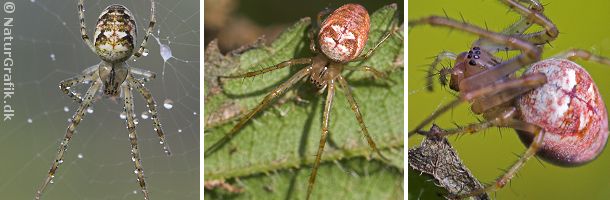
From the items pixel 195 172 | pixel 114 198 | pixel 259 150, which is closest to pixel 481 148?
pixel 259 150

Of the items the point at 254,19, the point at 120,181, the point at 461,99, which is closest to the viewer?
the point at 461,99

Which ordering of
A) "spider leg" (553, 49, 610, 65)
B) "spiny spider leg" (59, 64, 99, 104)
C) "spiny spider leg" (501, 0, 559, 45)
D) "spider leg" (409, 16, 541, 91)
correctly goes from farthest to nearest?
"spiny spider leg" (59, 64, 99, 104), "spider leg" (553, 49, 610, 65), "spiny spider leg" (501, 0, 559, 45), "spider leg" (409, 16, 541, 91)

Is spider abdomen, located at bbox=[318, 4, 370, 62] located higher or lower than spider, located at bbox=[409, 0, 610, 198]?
higher

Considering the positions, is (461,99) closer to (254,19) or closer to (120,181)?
(254,19)

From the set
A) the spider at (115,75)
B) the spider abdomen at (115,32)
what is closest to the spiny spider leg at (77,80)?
the spider at (115,75)

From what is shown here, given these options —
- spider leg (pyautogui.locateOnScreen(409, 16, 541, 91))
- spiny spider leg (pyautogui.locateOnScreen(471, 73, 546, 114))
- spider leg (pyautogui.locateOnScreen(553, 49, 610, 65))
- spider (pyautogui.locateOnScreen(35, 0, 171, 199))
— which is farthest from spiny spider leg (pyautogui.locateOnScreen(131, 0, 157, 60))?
spider leg (pyautogui.locateOnScreen(553, 49, 610, 65))

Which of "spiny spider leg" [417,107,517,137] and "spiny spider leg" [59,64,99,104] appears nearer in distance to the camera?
"spiny spider leg" [417,107,517,137]

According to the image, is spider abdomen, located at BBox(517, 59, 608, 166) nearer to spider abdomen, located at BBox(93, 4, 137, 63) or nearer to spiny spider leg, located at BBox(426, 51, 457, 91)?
spiny spider leg, located at BBox(426, 51, 457, 91)

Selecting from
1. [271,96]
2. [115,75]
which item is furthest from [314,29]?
[115,75]
